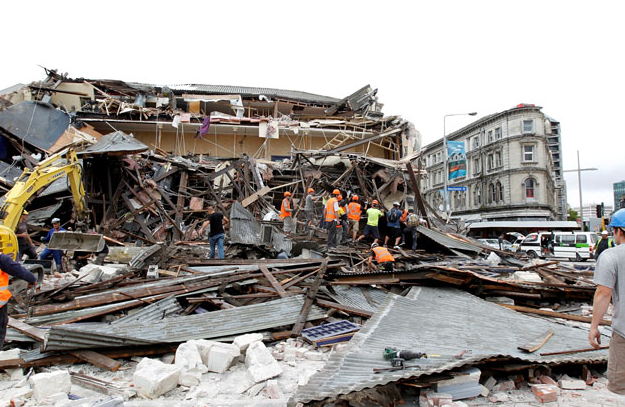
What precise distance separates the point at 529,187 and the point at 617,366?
144 feet

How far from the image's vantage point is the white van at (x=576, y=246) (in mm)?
19812

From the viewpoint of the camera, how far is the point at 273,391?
3582 mm

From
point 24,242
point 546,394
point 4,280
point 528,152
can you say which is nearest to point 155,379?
point 4,280

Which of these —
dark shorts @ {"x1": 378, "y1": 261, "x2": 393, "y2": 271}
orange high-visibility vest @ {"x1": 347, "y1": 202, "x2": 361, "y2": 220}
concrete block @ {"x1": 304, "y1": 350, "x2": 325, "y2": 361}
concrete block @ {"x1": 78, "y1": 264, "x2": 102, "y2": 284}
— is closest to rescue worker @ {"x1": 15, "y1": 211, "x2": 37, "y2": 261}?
concrete block @ {"x1": 78, "y1": 264, "x2": 102, "y2": 284}

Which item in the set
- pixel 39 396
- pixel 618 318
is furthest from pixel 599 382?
pixel 39 396

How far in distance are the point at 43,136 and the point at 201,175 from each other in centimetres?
732

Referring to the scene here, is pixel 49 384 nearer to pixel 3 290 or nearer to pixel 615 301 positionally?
pixel 3 290

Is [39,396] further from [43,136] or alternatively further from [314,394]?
[43,136]

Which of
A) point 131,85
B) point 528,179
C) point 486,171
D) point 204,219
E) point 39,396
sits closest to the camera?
point 39,396

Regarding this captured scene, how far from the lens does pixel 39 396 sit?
3.45 meters

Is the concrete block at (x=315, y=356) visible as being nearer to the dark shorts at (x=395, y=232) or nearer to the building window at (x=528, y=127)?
the dark shorts at (x=395, y=232)

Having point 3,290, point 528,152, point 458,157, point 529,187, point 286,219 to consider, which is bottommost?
point 3,290

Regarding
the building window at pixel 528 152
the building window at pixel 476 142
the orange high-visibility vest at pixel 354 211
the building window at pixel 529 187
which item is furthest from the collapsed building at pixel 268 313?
the building window at pixel 476 142

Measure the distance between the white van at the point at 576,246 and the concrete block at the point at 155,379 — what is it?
22.6 m
